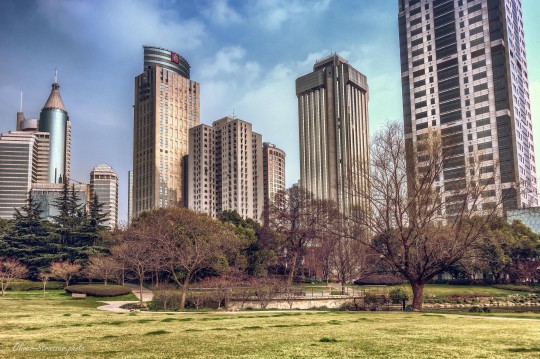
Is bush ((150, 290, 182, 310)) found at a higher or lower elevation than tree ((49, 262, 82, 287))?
lower

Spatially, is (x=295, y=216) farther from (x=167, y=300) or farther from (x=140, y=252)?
(x=167, y=300)

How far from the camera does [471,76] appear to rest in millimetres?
134500

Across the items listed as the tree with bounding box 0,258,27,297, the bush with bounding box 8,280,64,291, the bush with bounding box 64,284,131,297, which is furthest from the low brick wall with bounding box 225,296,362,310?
the bush with bounding box 8,280,64,291

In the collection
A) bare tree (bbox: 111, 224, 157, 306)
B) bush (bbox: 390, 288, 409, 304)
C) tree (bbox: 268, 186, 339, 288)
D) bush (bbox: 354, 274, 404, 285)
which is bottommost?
bush (bbox: 354, 274, 404, 285)

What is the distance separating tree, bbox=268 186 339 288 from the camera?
63981mm

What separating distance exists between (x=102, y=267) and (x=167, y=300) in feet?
74.0

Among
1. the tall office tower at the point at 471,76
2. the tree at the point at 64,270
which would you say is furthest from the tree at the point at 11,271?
the tall office tower at the point at 471,76

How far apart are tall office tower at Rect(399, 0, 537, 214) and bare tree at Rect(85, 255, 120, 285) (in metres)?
91.8

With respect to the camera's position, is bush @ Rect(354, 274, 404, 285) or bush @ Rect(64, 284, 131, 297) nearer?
bush @ Rect(64, 284, 131, 297)

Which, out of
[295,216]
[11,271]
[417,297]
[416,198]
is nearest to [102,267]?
[11,271]

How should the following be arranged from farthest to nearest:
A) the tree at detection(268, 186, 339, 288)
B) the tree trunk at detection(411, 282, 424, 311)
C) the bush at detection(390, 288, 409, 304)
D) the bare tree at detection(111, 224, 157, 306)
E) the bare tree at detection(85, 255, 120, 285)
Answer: the tree at detection(268, 186, 339, 288) < the bare tree at detection(85, 255, 120, 285) < the bare tree at detection(111, 224, 157, 306) < the bush at detection(390, 288, 409, 304) < the tree trunk at detection(411, 282, 424, 311)

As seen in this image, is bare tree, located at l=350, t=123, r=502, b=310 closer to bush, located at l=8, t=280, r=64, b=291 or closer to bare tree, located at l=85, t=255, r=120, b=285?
bare tree, located at l=85, t=255, r=120, b=285

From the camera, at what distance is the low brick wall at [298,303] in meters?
39.4

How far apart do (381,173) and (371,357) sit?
1884cm
